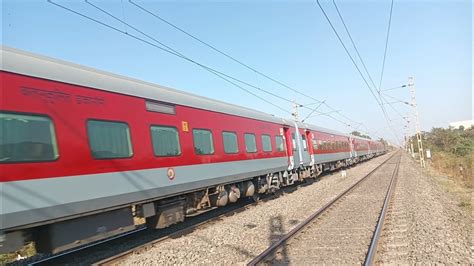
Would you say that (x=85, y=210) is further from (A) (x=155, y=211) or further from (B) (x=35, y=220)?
(A) (x=155, y=211)

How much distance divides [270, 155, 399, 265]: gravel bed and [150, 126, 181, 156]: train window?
2.99 m

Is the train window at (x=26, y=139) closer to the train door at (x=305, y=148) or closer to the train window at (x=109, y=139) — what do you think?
the train window at (x=109, y=139)

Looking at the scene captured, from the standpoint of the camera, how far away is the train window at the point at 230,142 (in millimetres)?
10645

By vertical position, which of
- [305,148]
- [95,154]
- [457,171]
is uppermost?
[95,154]

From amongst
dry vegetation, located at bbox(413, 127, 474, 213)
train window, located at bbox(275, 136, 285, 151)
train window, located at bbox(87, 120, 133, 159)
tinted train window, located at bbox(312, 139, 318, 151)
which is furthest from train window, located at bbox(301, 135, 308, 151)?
train window, located at bbox(87, 120, 133, 159)

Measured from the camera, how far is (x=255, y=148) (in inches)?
501

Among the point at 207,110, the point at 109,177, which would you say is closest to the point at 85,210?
the point at 109,177

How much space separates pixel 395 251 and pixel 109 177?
4.80 meters

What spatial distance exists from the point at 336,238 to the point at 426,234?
167cm

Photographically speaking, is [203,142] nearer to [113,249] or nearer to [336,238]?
[113,249]

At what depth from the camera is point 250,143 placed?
12352 mm

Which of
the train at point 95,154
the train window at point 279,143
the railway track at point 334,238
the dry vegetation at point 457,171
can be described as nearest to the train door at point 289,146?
the train window at point 279,143

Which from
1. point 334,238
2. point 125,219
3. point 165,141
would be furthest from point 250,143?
point 125,219

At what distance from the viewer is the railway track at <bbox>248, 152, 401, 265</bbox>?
20.1 ft
